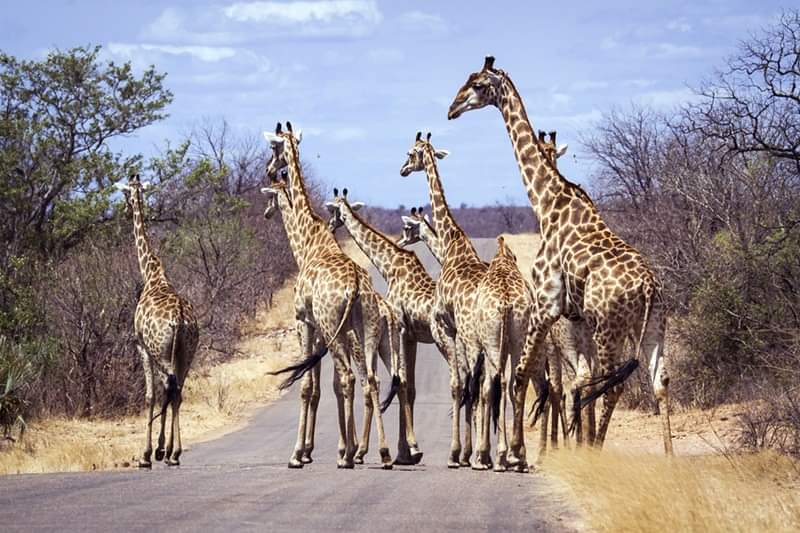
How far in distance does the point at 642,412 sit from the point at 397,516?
11.6 m

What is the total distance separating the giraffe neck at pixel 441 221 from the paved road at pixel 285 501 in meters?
2.95

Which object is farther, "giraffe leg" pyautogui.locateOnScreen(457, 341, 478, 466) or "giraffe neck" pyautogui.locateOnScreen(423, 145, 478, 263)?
"giraffe neck" pyautogui.locateOnScreen(423, 145, 478, 263)

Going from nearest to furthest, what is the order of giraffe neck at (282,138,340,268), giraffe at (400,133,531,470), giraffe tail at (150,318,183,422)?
giraffe at (400,133,531,470) → giraffe neck at (282,138,340,268) → giraffe tail at (150,318,183,422)

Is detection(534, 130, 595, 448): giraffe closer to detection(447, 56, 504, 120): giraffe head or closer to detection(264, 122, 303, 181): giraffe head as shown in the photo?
detection(447, 56, 504, 120): giraffe head

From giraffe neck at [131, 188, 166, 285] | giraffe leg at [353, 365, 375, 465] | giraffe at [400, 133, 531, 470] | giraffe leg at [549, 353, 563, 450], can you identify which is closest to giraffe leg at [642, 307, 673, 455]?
giraffe at [400, 133, 531, 470]

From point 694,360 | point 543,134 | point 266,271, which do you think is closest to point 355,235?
point 543,134

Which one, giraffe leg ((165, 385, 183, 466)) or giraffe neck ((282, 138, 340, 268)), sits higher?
giraffe neck ((282, 138, 340, 268))

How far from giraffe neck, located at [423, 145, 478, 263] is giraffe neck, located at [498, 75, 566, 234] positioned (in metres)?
1.50

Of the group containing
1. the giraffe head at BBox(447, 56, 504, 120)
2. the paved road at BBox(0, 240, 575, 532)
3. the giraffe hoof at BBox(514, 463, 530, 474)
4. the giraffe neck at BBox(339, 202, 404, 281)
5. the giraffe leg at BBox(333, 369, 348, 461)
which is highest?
the giraffe head at BBox(447, 56, 504, 120)

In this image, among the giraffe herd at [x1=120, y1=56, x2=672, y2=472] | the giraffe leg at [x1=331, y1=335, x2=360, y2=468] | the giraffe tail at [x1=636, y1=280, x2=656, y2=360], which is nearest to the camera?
the giraffe tail at [x1=636, y1=280, x2=656, y2=360]

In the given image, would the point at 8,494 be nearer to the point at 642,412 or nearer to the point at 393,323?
the point at 393,323

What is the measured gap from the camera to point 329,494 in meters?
10.1

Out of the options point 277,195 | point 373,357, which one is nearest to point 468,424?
point 373,357

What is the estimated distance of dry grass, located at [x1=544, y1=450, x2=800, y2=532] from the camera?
335 inches
